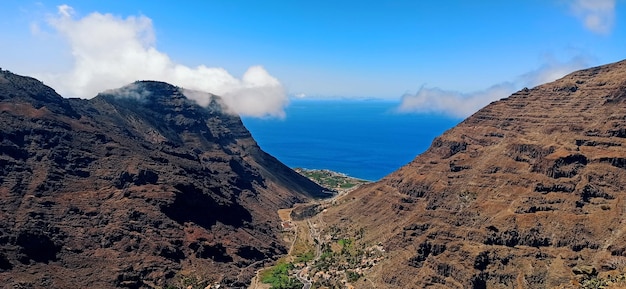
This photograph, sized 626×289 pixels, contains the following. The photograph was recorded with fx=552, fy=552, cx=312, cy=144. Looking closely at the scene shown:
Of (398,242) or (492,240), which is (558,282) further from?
(398,242)

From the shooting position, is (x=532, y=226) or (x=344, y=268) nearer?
(x=532, y=226)

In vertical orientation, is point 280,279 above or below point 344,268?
below

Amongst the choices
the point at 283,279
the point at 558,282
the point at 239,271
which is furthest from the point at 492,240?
the point at 239,271

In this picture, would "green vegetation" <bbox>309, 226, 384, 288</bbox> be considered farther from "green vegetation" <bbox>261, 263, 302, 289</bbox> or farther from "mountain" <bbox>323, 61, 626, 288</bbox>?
"green vegetation" <bbox>261, 263, 302, 289</bbox>

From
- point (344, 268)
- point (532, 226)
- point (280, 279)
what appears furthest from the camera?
point (344, 268)

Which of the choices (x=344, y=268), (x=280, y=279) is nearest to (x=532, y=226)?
(x=344, y=268)

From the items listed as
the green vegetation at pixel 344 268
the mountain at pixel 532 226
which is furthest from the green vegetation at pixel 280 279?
the mountain at pixel 532 226

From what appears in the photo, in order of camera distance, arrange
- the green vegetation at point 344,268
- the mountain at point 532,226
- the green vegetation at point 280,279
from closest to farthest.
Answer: the mountain at point 532,226
the green vegetation at point 344,268
the green vegetation at point 280,279

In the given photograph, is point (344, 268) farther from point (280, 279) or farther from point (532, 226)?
point (532, 226)

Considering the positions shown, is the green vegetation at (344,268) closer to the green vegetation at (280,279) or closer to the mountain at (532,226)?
the mountain at (532,226)

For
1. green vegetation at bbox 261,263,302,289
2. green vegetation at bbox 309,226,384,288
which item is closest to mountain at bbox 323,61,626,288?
green vegetation at bbox 309,226,384,288
